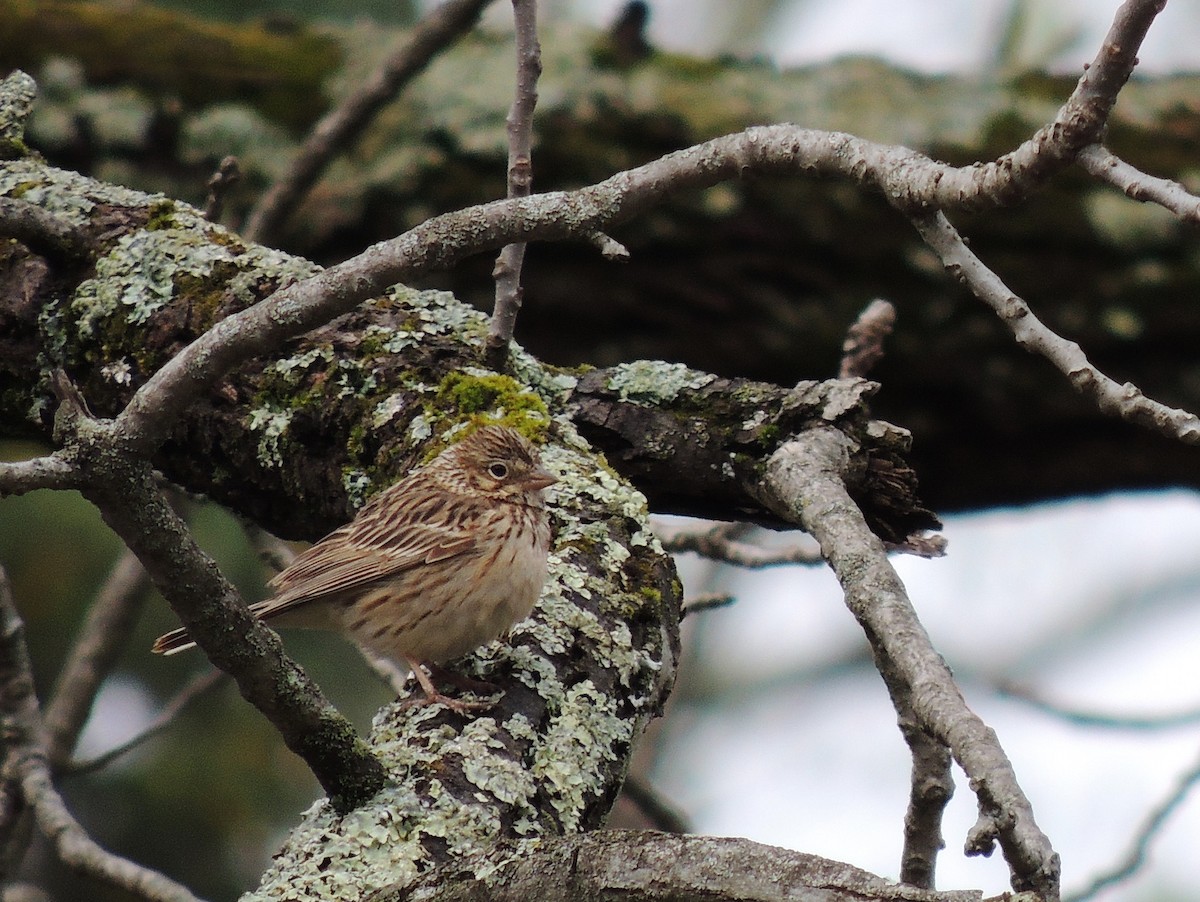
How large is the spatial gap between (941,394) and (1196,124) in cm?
152

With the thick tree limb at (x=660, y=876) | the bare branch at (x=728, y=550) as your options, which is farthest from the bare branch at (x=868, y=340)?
the thick tree limb at (x=660, y=876)

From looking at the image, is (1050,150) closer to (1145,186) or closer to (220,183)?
(1145,186)

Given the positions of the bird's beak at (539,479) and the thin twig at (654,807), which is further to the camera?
the thin twig at (654,807)

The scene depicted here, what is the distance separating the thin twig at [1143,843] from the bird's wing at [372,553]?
6.52 ft

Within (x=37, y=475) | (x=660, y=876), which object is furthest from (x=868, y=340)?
(x=37, y=475)

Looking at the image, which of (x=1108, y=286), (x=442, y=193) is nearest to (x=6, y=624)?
(x=442, y=193)

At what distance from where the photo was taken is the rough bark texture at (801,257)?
5402mm

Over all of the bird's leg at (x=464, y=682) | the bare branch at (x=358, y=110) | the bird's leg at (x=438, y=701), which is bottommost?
the bird's leg at (x=438, y=701)

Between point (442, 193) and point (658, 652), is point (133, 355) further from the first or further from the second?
point (442, 193)

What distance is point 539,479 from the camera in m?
3.69

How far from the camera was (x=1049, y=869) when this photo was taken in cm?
180

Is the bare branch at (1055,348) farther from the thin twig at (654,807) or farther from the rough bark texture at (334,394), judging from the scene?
the thin twig at (654,807)

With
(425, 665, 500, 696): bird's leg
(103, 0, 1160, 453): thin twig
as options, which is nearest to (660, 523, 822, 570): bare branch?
(425, 665, 500, 696): bird's leg

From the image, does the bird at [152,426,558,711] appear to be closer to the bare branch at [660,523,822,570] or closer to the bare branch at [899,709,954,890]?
the bare branch at [660,523,822,570]
